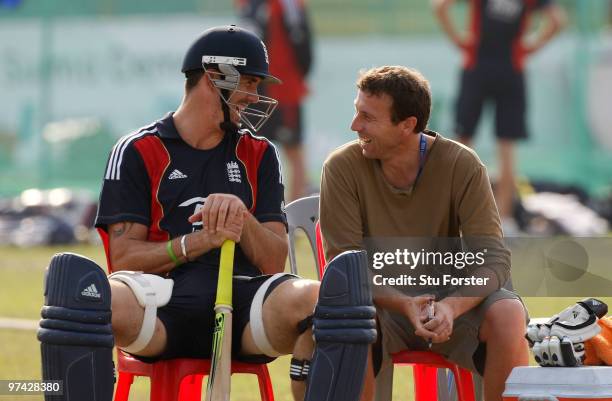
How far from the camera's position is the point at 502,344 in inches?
→ 191

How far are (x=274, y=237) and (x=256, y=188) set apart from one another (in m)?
0.23

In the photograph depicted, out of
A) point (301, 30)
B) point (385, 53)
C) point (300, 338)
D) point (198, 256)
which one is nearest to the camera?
point (300, 338)

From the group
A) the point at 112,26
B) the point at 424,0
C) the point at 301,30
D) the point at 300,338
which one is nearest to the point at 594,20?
the point at 424,0

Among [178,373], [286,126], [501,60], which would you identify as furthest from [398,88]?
[286,126]

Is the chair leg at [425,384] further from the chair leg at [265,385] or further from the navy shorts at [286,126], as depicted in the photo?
the navy shorts at [286,126]

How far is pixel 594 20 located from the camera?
1777cm

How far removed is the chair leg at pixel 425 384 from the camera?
5.37 m

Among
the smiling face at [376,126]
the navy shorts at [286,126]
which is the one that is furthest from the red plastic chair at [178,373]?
the navy shorts at [286,126]

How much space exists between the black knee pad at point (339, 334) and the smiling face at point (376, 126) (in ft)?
2.60

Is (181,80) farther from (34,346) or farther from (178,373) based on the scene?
(178,373)

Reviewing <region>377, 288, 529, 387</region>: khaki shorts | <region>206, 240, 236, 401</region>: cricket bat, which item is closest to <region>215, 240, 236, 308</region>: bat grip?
<region>206, 240, 236, 401</region>: cricket bat

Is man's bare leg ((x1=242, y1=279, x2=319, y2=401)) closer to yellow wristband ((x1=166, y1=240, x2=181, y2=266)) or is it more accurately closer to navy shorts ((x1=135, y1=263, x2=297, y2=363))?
navy shorts ((x1=135, y1=263, x2=297, y2=363))

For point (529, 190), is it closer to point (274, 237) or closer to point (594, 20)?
point (594, 20)

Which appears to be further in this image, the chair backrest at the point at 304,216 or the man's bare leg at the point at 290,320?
the chair backrest at the point at 304,216
